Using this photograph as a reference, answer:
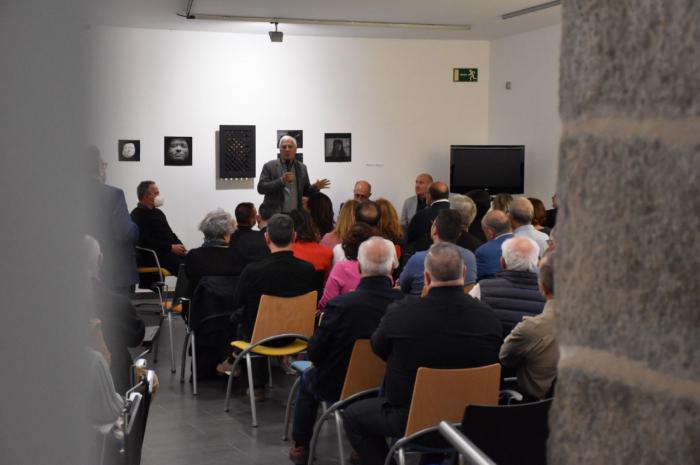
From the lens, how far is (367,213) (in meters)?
6.29

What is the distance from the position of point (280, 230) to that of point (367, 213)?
123 centimetres

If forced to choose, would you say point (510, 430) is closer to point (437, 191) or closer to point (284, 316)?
point (284, 316)

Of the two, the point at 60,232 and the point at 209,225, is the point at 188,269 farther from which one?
the point at 60,232

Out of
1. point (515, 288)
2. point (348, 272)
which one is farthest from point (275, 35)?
point (515, 288)

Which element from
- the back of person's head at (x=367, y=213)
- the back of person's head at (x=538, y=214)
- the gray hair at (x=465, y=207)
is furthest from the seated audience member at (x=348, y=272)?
the back of person's head at (x=538, y=214)

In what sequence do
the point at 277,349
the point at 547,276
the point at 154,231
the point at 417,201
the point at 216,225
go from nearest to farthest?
the point at 547,276, the point at 277,349, the point at 216,225, the point at 154,231, the point at 417,201

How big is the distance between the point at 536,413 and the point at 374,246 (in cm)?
146

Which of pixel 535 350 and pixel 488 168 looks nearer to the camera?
pixel 535 350

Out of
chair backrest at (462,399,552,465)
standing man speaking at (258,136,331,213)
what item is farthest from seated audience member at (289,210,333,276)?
standing man speaking at (258,136,331,213)

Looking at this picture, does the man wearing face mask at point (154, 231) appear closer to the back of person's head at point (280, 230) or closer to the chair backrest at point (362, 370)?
the back of person's head at point (280, 230)

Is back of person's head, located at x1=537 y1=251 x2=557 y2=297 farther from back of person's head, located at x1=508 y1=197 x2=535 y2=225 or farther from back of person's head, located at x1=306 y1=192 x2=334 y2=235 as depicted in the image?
back of person's head, located at x1=306 y1=192 x2=334 y2=235

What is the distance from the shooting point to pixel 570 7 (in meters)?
0.68

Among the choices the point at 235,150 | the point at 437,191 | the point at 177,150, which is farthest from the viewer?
the point at 235,150

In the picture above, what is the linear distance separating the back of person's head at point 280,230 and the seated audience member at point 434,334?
1.83 meters
